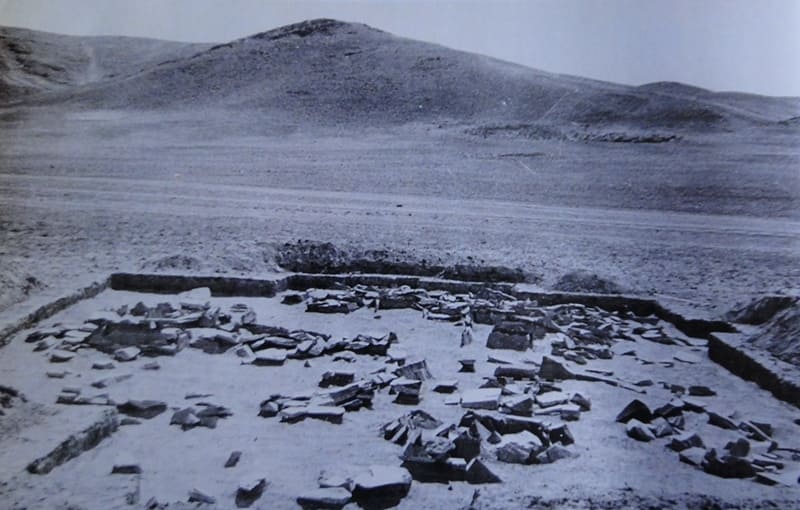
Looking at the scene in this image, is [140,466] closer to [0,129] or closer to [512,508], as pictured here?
[512,508]

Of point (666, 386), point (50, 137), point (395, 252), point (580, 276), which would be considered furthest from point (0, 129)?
point (666, 386)

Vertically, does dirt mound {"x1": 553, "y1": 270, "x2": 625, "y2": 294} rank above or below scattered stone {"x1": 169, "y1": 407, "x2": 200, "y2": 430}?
above

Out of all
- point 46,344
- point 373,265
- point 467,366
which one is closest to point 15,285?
point 46,344

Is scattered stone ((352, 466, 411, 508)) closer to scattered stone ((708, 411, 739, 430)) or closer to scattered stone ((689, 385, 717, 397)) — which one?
scattered stone ((708, 411, 739, 430))

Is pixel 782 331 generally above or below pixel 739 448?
above

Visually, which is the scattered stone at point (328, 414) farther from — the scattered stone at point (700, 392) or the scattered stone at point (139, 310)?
the scattered stone at point (139, 310)

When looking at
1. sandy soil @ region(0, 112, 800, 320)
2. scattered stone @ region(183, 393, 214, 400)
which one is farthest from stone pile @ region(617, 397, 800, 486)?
scattered stone @ region(183, 393, 214, 400)

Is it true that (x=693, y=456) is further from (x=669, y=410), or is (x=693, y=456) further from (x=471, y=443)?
(x=471, y=443)
